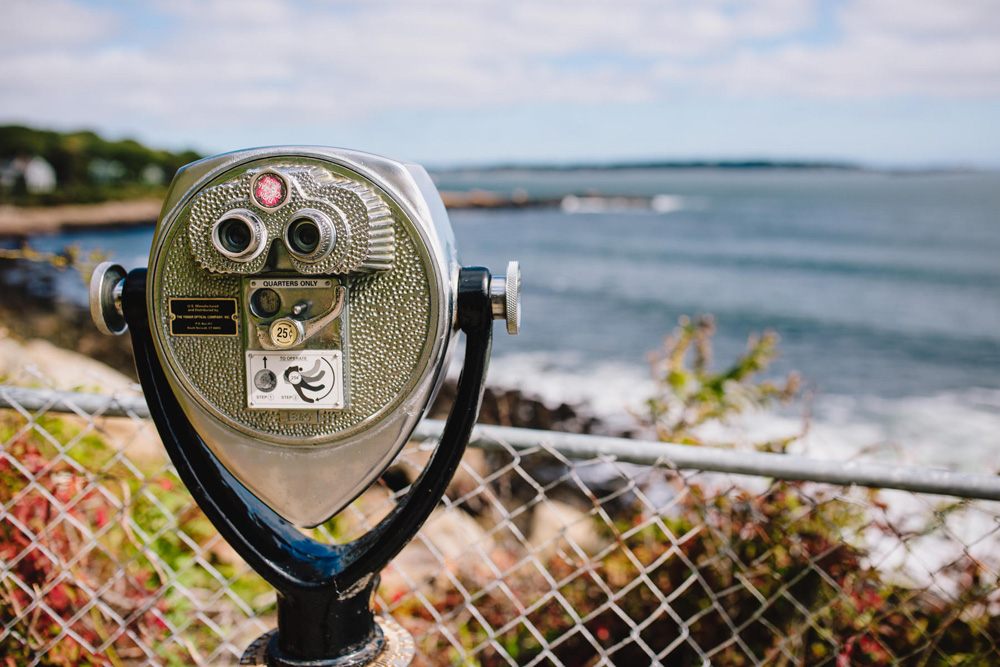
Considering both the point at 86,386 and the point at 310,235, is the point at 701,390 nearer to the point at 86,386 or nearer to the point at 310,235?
the point at 86,386

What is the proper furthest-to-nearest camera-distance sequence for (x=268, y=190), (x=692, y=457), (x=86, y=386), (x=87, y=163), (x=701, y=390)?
(x=87, y=163), (x=701, y=390), (x=86, y=386), (x=692, y=457), (x=268, y=190)

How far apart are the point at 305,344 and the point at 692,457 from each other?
Answer: 73 cm

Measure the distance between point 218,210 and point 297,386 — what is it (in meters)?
0.26

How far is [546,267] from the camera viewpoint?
1068 inches

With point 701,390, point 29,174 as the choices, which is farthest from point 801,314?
point 29,174

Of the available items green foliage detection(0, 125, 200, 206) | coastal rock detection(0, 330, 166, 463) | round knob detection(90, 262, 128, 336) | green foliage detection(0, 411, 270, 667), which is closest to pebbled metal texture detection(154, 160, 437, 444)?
round knob detection(90, 262, 128, 336)

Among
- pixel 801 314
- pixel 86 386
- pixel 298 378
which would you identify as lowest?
pixel 801 314

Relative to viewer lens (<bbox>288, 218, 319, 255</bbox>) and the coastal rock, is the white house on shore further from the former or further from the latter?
viewer lens (<bbox>288, 218, 319, 255</bbox>)

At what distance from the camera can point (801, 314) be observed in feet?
60.2

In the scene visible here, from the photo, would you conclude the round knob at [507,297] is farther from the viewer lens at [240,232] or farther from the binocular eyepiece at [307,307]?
the viewer lens at [240,232]

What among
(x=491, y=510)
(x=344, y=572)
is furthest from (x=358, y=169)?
(x=491, y=510)

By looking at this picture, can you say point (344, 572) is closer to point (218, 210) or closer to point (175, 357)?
point (175, 357)

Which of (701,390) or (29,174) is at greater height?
(701,390)

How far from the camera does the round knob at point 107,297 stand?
117 cm
